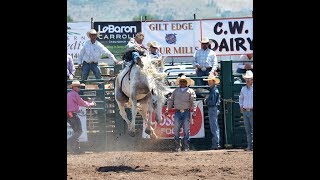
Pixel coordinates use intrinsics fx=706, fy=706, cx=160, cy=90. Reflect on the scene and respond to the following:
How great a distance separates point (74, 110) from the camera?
44.7ft

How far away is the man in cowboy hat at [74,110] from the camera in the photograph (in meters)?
13.5

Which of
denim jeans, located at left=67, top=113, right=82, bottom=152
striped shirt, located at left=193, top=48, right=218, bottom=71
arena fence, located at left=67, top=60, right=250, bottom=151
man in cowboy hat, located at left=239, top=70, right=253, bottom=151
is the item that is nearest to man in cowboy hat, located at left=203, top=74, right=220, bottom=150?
arena fence, located at left=67, top=60, right=250, bottom=151

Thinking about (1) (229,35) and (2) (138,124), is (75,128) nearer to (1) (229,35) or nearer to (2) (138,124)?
(2) (138,124)

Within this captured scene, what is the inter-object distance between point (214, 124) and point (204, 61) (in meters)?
1.47

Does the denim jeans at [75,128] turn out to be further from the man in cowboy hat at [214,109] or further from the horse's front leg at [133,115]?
the man in cowboy hat at [214,109]

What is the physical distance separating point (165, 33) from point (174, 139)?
9920 millimetres

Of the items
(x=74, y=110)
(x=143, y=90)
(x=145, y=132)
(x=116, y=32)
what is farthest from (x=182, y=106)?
(x=116, y=32)

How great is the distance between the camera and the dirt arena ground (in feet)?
32.3

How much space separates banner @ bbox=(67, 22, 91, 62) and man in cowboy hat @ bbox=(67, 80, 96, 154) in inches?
415

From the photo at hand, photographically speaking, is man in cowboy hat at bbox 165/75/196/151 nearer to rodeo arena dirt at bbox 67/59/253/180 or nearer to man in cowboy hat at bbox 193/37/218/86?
rodeo arena dirt at bbox 67/59/253/180

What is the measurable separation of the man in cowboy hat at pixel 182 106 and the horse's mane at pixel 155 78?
0.56 metres

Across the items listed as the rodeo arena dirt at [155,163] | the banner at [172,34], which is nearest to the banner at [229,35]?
the banner at [172,34]
